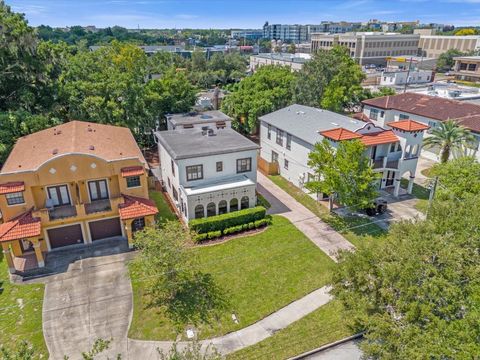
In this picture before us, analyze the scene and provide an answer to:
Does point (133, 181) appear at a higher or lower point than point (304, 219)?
higher

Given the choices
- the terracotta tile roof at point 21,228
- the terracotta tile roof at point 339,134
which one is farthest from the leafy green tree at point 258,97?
the terracotta tile roof at point 21,228

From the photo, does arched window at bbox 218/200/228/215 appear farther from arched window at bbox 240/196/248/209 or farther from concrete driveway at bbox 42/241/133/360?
concrete driveway at bbox 42/241/133/360

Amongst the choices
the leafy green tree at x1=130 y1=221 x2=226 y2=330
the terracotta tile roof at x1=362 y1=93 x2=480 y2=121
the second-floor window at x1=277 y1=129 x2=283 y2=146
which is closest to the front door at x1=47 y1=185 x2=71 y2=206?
the leafy green tree at x1=130 y1=221 x2=226 y2=330

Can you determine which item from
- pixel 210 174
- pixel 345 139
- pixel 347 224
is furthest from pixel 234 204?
pixel 345 139

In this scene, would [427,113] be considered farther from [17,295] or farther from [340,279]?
[17,295]

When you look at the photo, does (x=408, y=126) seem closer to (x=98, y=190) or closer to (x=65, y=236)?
(x=98, y=190)

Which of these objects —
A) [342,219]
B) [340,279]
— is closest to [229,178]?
[342,219]

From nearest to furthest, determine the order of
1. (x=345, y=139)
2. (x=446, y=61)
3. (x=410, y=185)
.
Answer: (x=345, y=139), (x=410, y=185), (x=446, y=61)
